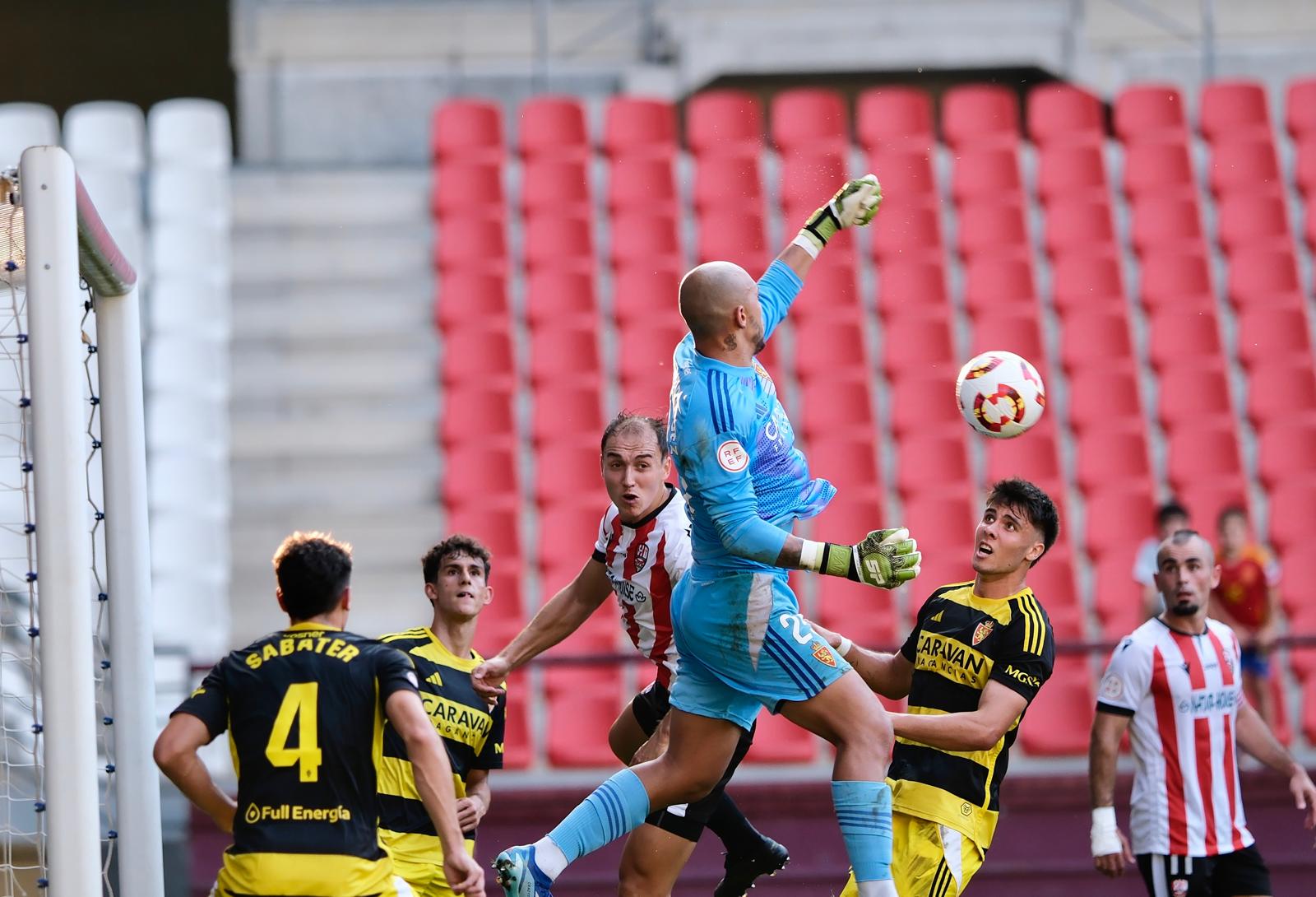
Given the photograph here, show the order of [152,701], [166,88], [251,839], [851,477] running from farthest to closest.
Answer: [166,88] < [851,477] < [152,701] < [251,839]

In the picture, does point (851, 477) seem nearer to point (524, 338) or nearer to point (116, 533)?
point (524, 338)

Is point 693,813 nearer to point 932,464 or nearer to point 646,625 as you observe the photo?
point 646,625

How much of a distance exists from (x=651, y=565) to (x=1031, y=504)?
1317 millimetres

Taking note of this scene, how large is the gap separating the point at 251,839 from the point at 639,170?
30.6ft

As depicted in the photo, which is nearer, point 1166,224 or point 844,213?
point 844,213

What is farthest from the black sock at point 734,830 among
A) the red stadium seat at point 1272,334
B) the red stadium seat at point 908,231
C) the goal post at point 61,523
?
the red stadium seat at point 1272,334

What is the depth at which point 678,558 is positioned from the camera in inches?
233

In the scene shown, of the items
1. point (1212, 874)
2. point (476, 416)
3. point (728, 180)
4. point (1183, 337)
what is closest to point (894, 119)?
point (728, 180)

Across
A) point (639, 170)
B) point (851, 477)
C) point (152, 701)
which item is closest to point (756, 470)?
point (152, 701)

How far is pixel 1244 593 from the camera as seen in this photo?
10078 mm

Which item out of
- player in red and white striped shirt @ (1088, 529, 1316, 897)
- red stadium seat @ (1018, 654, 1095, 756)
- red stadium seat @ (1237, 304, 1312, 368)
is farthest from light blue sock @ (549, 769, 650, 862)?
red stadium seat @ (1237, 304, 1312, 368)

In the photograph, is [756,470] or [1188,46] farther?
[1188,46]

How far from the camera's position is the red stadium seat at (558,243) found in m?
12.9

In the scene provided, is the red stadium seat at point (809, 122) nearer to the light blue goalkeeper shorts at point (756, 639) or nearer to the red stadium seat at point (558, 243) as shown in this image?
the red stadium seat at point (558, 243)
